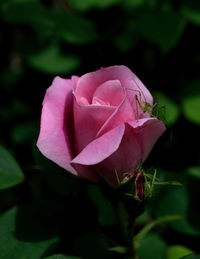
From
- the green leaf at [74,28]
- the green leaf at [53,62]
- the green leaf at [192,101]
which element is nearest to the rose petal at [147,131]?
the green leaf at [192,101]

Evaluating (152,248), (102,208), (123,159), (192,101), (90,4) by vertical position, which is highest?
(90,4)

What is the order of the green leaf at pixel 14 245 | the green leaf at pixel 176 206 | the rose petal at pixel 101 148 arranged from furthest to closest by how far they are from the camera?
the green leaf at pixel 176 206 < the green leaf at pixel 14 245 < the rose petal at pixel 101 148

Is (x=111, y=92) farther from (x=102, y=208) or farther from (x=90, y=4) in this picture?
(x=90, y=4)

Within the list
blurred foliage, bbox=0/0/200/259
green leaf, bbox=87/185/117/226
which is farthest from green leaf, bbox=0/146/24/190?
green leaf, bbox=87/185/117/226

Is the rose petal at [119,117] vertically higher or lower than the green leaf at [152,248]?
higher

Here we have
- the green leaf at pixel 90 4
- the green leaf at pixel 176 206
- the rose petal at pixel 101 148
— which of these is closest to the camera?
the rose petal at pixel 101 148

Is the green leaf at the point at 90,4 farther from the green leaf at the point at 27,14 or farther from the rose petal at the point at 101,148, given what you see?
the rose petal at the point at 101,148

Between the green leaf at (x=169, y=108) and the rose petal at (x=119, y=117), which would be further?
the green leaf at (x=169, y=108)

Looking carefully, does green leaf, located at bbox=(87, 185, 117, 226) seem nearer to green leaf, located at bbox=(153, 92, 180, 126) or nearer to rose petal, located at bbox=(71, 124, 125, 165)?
rose petal, located at bbox=(71, 124, 125, 165)

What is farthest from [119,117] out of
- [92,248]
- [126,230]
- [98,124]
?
[92,248]
